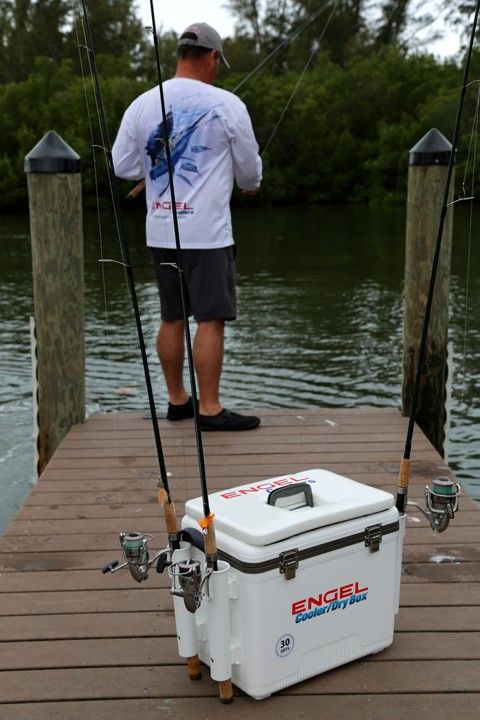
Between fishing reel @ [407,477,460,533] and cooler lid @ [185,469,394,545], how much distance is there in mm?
121

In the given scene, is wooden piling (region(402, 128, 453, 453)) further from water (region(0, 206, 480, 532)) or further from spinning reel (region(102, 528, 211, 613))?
spinning reel (region(102, 528, 211, 613))

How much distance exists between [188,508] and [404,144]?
3418 cm

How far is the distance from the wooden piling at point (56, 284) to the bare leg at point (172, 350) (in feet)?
1.29

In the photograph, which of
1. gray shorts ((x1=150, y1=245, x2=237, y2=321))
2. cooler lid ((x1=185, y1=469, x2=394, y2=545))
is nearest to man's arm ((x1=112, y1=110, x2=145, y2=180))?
gray shorts ((x1=150, y1=245, x2=237, y2=321))

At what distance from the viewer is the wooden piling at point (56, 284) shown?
418cm

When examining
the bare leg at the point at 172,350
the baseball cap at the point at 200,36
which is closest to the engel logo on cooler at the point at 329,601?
the bare leg at the point at 172,350

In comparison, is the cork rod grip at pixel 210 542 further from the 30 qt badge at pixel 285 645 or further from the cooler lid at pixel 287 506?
the 30 qt badge at pixel 285 645

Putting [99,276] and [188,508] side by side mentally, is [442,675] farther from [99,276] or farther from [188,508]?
[99,276]

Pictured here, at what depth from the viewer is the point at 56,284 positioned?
4277mm

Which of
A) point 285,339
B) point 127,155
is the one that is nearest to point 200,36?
point 127,155

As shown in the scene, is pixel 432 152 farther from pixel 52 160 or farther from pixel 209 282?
pixel 52 160

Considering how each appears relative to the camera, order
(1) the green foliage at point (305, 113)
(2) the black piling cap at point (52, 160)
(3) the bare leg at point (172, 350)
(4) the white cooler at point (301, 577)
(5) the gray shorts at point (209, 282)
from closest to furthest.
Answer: (4) the white cooler at point (301, 577) → (5) the gray shorts at point (209, 282) → (2) the black piling cap at point (52, 160) → (3) the bare leg at point (172, 350) → (1) the green foliage at point (305, 113)

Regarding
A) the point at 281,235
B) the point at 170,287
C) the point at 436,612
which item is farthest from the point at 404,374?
the point at 281,235

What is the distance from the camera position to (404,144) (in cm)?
3494
